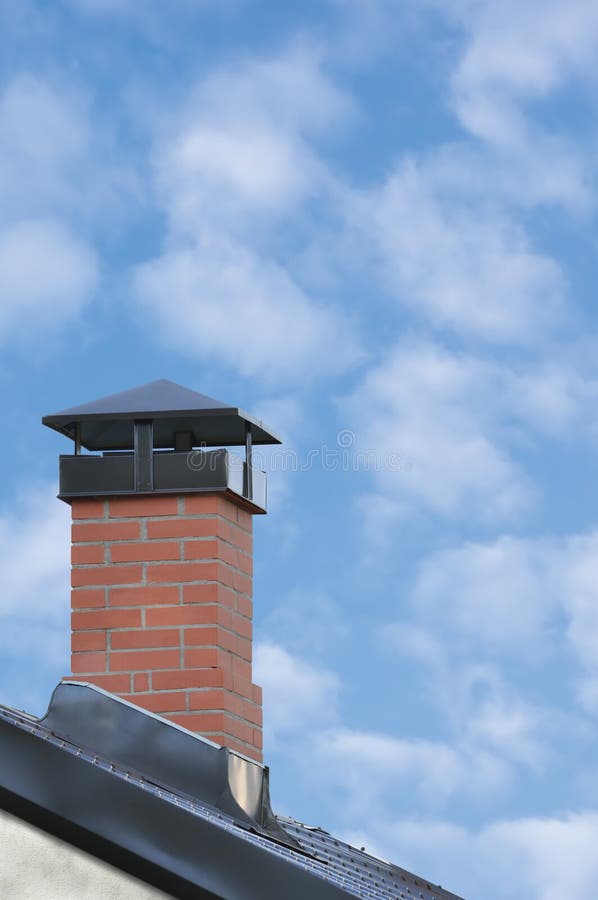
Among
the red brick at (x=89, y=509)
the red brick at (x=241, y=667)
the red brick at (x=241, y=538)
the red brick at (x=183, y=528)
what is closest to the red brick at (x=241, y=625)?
the red brick at (x=241, y=667)

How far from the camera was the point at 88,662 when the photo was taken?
23.1 ft

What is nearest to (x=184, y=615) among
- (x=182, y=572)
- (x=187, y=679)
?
(x=182, y=572)

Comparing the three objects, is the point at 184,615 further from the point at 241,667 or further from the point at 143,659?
the point at 241,667

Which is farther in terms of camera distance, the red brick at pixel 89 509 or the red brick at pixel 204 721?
the red brick at pixel 89 509

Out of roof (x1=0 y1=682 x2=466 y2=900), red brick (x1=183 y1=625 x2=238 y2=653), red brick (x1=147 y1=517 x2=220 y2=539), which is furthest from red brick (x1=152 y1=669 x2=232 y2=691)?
roof (x1=0 y1=682 x2=466 y2=900)

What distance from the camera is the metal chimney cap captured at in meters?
7.45

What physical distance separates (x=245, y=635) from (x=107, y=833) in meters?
3.79

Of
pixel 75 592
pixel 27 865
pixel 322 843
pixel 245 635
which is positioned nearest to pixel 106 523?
pixel 75 592

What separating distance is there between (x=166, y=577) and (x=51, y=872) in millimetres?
3510

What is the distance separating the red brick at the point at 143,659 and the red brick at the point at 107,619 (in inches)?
5.5

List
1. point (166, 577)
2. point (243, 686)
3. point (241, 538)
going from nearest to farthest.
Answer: point (166, 577) → point (243, 686) → point (241, 538)

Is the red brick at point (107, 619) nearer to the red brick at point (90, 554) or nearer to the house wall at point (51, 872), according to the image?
the red brick at point (90, 554)

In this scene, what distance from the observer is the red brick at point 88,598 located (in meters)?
7.07

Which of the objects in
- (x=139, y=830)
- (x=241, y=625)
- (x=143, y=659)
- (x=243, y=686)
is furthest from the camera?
(x=241, y=625)
